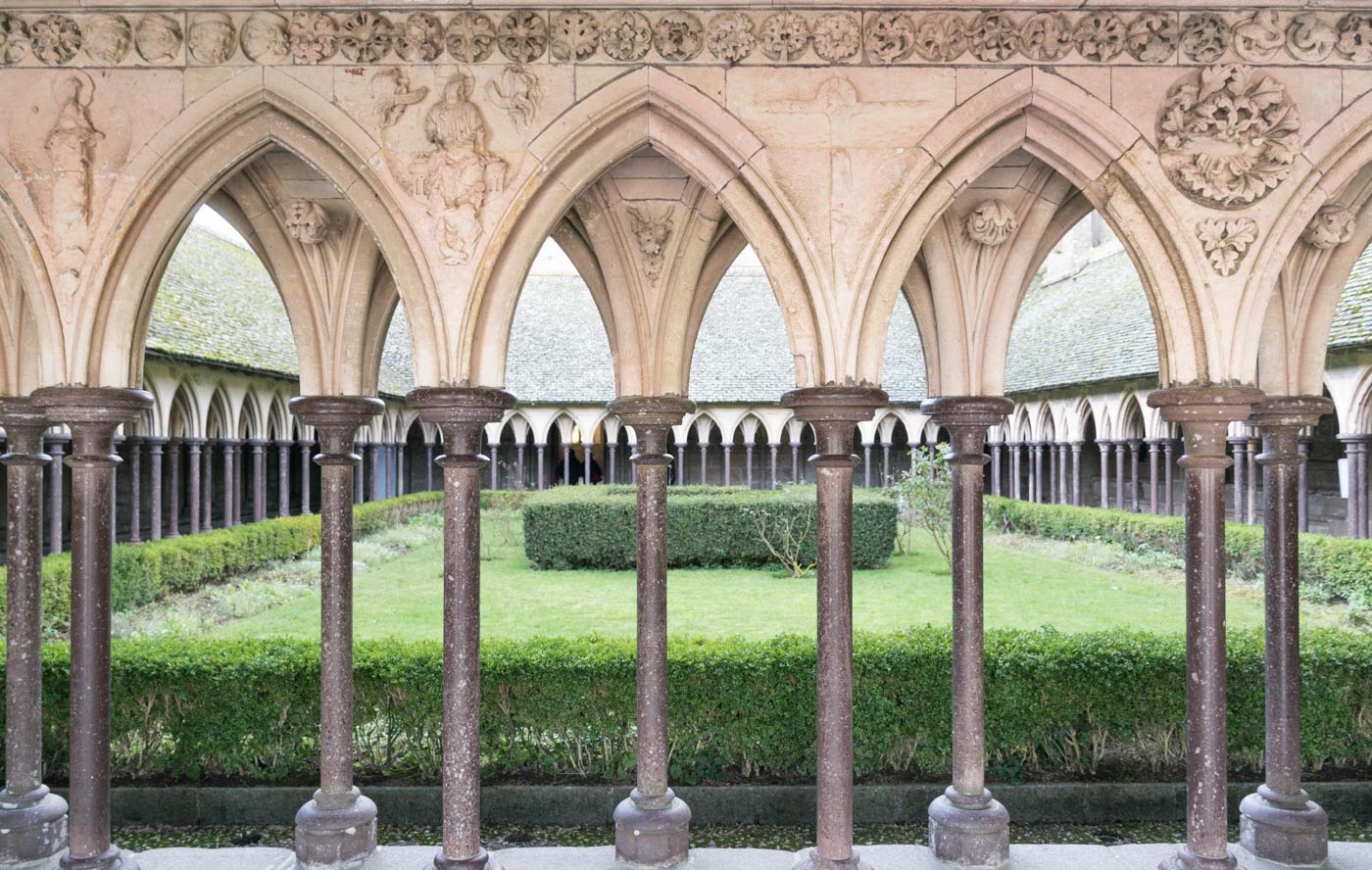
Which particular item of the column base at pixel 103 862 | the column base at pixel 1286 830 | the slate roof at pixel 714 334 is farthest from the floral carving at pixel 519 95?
the slate roof at pixel 714 334

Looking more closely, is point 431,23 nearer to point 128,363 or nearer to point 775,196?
point 775,196

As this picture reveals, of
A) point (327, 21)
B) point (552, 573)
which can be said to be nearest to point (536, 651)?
point (327, 21)

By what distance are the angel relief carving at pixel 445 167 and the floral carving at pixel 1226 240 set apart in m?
3.02

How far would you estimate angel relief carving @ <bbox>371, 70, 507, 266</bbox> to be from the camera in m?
4.12

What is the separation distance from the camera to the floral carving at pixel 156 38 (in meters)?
4.10

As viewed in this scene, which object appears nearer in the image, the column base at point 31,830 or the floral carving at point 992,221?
the column base at point 31,830

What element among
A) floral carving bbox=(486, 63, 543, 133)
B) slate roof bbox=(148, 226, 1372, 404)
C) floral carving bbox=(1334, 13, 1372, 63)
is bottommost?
floral carving bbox=(486, 63, 543, 133)

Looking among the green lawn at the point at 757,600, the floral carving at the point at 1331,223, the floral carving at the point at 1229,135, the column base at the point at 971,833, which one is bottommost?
the green lawn at the point at 757,600

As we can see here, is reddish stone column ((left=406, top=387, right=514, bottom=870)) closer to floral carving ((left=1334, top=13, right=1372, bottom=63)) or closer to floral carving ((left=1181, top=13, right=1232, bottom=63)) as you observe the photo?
floral carving ((left=1181, top=13, right=1232, bottom=63))

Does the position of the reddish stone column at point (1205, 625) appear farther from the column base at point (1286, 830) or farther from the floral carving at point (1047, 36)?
the floral carving at point (1047, 36)

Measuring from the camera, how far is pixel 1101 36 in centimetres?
411

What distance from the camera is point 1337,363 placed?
14062mm

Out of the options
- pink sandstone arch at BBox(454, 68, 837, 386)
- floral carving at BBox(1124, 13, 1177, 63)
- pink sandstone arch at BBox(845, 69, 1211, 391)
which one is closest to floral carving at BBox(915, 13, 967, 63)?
pink sandstone arch at BBox(845, 69, 1211, 391)

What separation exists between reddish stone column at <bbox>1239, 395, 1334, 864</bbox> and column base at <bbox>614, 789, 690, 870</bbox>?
277cm
